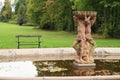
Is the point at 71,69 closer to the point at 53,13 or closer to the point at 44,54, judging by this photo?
the point at 44,54

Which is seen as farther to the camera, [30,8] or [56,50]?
[30,8]

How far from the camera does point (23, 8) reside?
366ft

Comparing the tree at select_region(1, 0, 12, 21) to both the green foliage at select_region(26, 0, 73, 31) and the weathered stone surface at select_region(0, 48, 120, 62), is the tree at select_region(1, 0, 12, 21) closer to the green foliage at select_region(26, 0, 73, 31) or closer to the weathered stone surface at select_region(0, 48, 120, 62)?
the green foliage at select_region(26, 0, 73, 31)

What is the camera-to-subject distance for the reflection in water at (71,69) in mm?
12221

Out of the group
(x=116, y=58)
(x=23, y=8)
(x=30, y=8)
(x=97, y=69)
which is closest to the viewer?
(x=97, y=69)

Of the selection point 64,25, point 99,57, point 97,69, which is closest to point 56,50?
point 99,57

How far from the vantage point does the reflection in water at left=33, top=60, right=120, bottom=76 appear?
12.2m

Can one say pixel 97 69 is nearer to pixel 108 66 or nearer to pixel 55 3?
pixel 108 66

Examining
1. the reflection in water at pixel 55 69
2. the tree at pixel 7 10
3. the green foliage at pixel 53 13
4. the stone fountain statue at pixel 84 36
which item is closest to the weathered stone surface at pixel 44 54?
the reflection in water at pixel 55 69

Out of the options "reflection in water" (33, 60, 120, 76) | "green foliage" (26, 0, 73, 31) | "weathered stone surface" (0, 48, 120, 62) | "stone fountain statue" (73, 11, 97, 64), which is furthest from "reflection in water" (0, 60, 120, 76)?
"green foliage" (26, 0, 73, 31)

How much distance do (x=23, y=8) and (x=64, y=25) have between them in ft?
180

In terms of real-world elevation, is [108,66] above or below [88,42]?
below

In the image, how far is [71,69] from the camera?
1326 centimetres

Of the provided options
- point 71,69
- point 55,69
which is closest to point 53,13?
point 71,69
